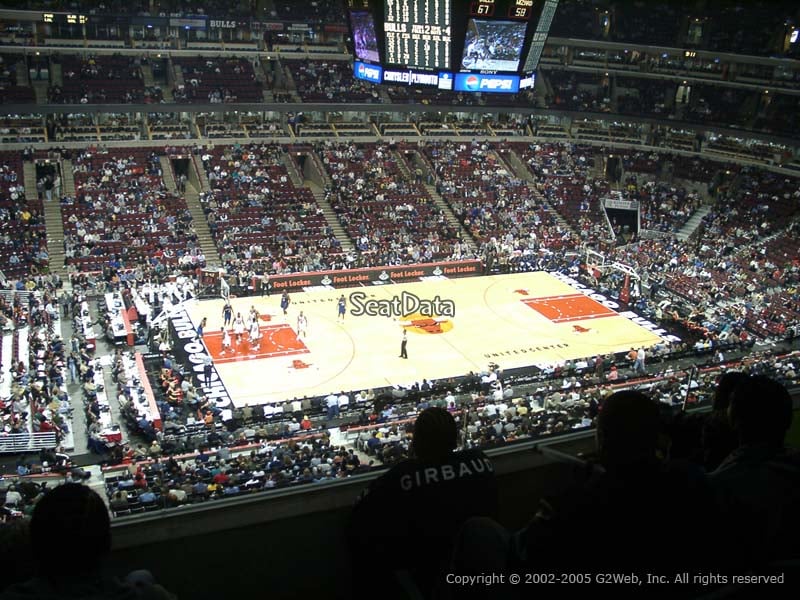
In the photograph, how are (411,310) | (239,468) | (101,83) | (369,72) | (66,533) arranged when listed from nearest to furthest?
1. (66,533)
2. (239,468)
3. (369,72)
4. (411,310)
5. (101,83)

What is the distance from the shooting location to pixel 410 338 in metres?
27.1

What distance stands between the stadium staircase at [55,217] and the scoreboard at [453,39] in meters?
15.2

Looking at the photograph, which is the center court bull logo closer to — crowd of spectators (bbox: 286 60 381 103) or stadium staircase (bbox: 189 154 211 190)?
stadium staircase (bbox: 189 154 211 190)

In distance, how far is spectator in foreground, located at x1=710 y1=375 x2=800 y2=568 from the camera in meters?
2.98

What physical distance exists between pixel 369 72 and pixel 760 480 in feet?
82.6

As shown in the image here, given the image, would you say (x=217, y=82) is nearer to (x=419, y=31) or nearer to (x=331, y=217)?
(x=331, y=217)

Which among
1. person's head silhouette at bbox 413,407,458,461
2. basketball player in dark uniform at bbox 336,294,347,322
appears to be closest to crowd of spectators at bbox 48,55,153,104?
basketball player in dark uniform at bbox 336,294,347,322

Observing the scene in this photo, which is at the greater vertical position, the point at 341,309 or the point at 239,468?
Answer: the point at 239,468

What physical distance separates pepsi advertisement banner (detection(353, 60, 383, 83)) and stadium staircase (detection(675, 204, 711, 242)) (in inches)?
819

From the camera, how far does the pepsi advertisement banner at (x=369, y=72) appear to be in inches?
1026

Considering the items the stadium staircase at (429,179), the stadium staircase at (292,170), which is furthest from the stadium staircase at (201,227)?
the stadium staircase at (429,179)

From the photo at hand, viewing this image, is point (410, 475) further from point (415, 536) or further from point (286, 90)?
point (286, 90)

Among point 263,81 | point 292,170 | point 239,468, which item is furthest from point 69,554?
point 263,81

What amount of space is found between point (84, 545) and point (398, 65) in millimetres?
24446
